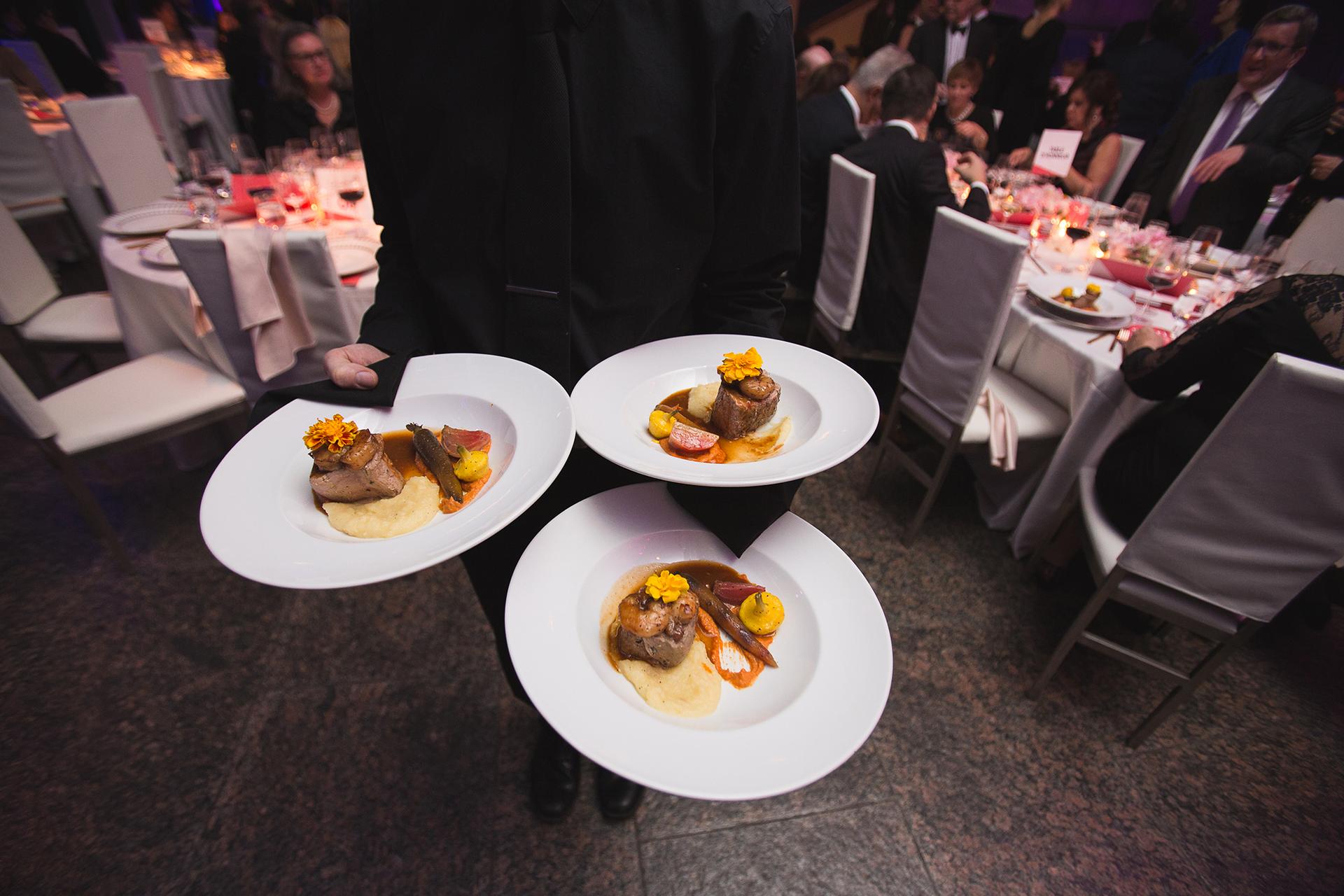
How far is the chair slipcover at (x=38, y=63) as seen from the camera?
23.1 ft

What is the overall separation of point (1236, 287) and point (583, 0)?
3.31 m

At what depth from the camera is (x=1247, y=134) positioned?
387cm

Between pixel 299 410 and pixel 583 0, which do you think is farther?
pixel 299 410

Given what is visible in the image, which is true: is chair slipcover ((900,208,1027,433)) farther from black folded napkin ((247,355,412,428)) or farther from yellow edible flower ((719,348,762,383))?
black folded napkin ((247,355,412,428))

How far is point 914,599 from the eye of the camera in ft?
8.50


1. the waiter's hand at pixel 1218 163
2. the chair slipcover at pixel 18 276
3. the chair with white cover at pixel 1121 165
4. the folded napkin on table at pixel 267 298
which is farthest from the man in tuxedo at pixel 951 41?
the chair slipcover at pixel 18 276

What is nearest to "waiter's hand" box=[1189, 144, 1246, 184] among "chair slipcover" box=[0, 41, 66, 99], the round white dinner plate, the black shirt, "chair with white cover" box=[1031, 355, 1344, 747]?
the round white dinner plate

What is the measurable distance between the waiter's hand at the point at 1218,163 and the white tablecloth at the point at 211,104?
8.52 meters

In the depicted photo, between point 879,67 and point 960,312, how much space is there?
366 cm

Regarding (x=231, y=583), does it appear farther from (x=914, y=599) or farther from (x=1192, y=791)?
(x=1192, y=791)

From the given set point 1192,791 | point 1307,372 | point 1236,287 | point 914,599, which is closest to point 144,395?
point 914,599

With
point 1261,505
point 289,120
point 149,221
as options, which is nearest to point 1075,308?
point 1261,505

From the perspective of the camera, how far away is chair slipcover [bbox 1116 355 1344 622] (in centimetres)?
139

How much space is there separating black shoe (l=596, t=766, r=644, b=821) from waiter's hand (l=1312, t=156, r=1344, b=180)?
5391 mm
